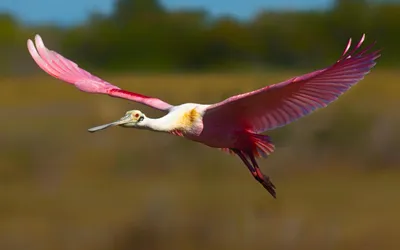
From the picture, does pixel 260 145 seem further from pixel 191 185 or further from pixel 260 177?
pixel 191 185

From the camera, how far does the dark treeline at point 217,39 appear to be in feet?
54.9

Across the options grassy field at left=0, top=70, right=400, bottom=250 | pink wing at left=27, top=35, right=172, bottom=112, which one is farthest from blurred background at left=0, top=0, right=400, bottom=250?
pink wing at left=27, top=35, right=172, bottom=112

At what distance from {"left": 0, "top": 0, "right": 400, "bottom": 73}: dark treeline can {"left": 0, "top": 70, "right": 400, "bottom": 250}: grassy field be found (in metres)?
3.46

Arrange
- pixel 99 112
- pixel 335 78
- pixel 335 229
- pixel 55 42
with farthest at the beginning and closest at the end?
1. pixel 55 42
2. pixel 99 112
3. pixel 335 229
4. pixel 335 78

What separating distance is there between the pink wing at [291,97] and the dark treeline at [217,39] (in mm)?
11025

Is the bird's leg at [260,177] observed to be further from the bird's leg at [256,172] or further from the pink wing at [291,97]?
the pink wing at [291,97]

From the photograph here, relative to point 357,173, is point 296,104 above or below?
below

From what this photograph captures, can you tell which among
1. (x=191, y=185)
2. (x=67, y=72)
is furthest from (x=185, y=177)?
(x=67, y=72)

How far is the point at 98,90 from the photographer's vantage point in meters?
5.21

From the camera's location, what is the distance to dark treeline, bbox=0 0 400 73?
16734 mm

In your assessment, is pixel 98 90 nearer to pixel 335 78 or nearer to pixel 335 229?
pixel 335 78

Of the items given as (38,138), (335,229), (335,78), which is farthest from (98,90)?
(38,138)

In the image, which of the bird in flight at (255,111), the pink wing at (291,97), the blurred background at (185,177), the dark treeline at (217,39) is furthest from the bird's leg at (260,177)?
the dark treeline at (217,39)

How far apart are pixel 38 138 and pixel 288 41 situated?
240 inches
